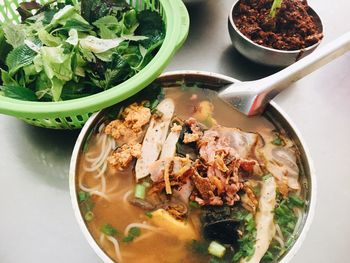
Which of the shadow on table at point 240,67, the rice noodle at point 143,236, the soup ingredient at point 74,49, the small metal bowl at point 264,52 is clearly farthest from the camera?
the shadow on table at point 240,67

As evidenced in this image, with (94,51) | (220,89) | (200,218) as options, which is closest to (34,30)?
(94,51)

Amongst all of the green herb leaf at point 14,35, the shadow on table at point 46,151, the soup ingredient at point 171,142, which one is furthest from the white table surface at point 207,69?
the soup ingredient at point 171,142

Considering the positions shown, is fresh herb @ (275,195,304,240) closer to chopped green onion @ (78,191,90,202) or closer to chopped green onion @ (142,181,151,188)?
chopped green onion @ (142,181,151,188)

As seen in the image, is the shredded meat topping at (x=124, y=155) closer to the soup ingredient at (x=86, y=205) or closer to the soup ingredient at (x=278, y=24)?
the soup ingredient at (x=86, y=205)

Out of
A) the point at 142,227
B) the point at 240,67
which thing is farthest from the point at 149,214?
the point at 240,67

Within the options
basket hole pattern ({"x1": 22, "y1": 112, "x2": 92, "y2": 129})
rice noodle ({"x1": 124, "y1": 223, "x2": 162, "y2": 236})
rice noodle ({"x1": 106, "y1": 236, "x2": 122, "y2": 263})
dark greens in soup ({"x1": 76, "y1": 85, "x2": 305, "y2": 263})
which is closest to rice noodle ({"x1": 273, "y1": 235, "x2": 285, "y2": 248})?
dark greens in soup ({"x1": 76, "y1": 85, "x2": 305, "y2": 263})

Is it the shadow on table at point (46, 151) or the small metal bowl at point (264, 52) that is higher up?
the small metal bowl at point (264, 52)

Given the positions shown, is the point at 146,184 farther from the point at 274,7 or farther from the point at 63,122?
the point at 274,7
